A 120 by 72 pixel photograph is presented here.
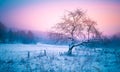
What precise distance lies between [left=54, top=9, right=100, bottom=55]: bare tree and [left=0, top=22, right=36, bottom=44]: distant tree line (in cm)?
128

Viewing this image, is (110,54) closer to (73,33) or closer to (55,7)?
(73,33)

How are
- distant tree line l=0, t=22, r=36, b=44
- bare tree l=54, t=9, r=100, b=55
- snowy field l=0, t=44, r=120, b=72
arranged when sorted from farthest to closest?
bare tree l=54, t=9, r=100, b=55
distant tree line l=0, t=22, r=36, b=44
snowy field l=0, t=44, r=120, b=72

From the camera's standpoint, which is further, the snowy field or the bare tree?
the bare tree

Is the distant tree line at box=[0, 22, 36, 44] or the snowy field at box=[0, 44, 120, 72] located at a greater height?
the distant tree line at box=[0, 22, 36, 44]

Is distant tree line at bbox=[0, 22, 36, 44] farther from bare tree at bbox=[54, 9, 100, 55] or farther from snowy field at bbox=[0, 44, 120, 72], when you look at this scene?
bare tree at bbox=[54, 9, 100, 55]

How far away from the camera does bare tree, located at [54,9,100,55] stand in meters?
7.15

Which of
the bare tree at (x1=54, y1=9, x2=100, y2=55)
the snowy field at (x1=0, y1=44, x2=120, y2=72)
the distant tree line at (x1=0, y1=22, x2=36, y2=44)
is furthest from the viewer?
the bare tree at (x1=54, y1=9, x2=100, y2=55)

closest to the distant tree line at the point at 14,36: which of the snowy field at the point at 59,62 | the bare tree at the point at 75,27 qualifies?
the snowy field at the point at 59,62

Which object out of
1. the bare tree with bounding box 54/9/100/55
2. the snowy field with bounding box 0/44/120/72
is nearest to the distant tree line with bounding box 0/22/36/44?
the snowy field with bounding box 0/44/120/72

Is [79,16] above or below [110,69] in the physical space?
above

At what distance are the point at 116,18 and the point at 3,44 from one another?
15.2 feet

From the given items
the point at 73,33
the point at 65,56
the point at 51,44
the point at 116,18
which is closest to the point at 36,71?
the point at 51,44

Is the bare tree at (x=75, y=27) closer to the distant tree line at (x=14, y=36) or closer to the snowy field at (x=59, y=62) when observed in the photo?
the snowy field at (x=59, y=62)

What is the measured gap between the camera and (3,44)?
6457mm
